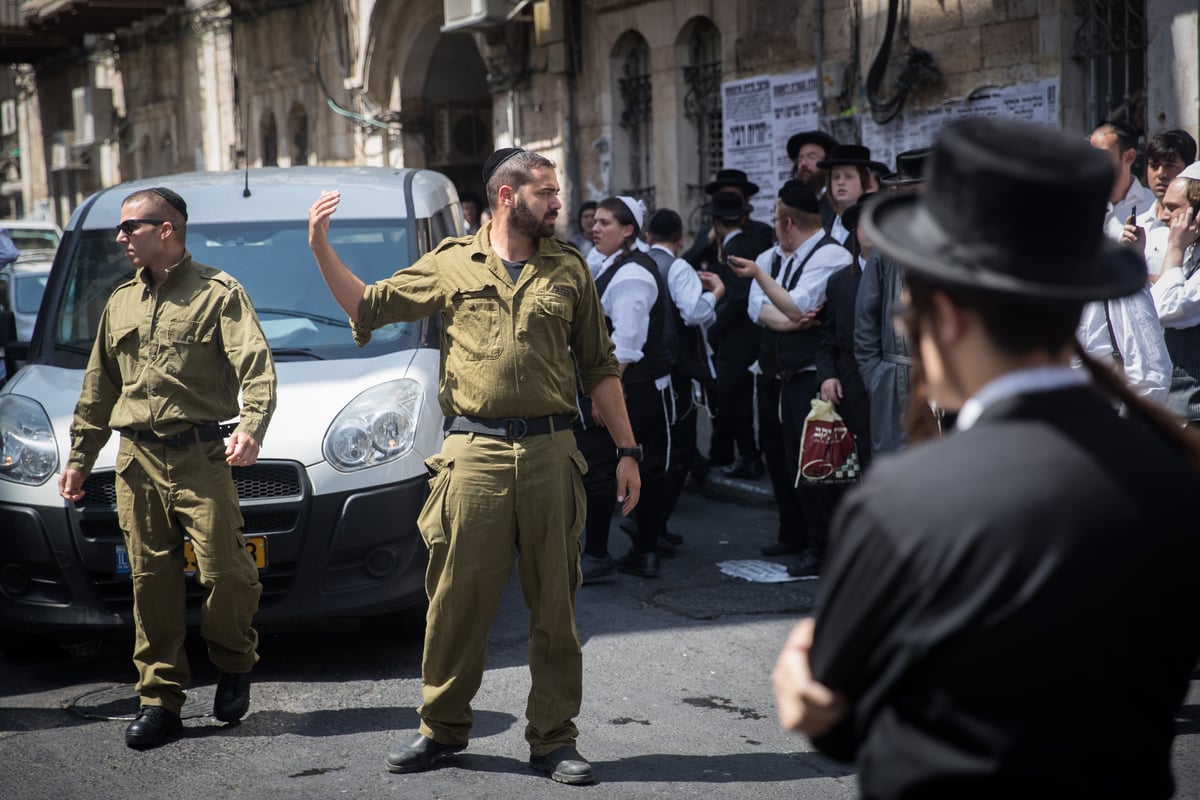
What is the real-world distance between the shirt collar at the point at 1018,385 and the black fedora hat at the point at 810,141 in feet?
24.3

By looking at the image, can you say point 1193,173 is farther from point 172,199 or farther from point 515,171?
point 172,199

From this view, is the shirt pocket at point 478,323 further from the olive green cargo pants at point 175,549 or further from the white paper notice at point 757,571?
the white paper notice at point 757,571

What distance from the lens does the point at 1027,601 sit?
5.27 feet

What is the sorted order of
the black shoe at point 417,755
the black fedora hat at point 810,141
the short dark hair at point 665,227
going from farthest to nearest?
1. the black fedora hat at point 810,141
2. the short dark hair at point 665,227
3. the black shoe at point 417,755

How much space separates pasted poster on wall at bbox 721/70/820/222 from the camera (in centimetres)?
1232

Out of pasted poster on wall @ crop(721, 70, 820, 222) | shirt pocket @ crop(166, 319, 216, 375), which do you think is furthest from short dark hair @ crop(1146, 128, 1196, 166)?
pasted poster on wall @ crop(721, 70, 820, 222)

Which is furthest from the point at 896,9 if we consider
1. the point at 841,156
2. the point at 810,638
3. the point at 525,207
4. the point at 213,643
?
the point at 810,638

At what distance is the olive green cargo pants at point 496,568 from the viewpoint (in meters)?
4.45

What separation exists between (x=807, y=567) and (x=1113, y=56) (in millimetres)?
4693

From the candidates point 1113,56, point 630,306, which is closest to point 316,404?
point 630,306

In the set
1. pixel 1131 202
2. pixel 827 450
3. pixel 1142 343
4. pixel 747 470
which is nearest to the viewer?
pixel 1142 343

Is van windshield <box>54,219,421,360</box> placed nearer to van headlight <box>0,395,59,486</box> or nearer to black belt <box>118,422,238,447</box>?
van headlight <box>0,395,59,486</box>

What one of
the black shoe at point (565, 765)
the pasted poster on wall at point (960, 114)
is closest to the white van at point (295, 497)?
the black shoe at point (565, 765)

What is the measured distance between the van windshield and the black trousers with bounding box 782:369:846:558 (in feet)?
6.78
